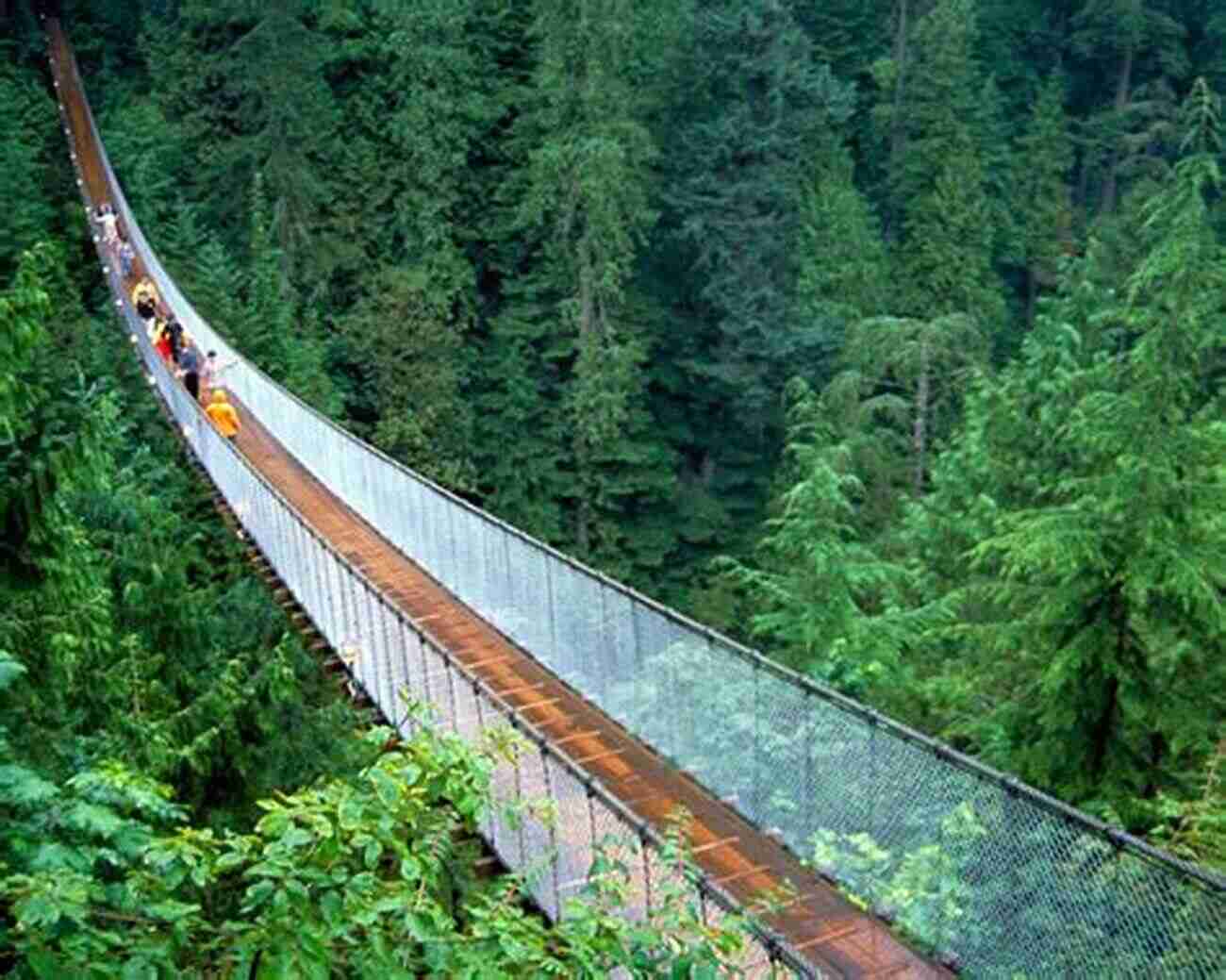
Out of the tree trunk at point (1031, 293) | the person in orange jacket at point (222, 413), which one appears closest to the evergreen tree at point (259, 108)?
the person in orange jacket at point (222, 413)

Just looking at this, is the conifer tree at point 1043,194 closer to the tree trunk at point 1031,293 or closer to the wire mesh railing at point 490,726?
the tree trunk at point 1031,293

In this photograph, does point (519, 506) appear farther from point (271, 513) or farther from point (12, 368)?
point (12, 368)

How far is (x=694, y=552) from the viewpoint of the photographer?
27.6m

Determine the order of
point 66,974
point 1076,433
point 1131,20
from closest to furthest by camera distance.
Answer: point 66,974
point 1076,433
point 1131,20

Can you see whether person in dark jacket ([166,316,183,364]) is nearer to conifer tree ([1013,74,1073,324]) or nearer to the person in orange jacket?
the person in orange jacket

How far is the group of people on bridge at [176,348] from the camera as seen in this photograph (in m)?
15.3

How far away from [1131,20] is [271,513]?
1228 inches

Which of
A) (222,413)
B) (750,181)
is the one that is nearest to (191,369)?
(222,413)

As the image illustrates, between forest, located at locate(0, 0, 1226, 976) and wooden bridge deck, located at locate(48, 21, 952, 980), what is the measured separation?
133 centimetres

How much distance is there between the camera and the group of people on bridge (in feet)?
50.1

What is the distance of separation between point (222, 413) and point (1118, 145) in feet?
89.2

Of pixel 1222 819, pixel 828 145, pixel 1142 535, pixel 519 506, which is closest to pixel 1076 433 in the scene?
pixel 1142 535

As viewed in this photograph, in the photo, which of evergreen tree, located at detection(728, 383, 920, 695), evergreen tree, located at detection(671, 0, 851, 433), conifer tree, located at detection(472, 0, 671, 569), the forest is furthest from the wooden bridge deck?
evergreen tree, located at detection(671, 0, 851, 433)

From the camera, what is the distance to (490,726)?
281 inches
